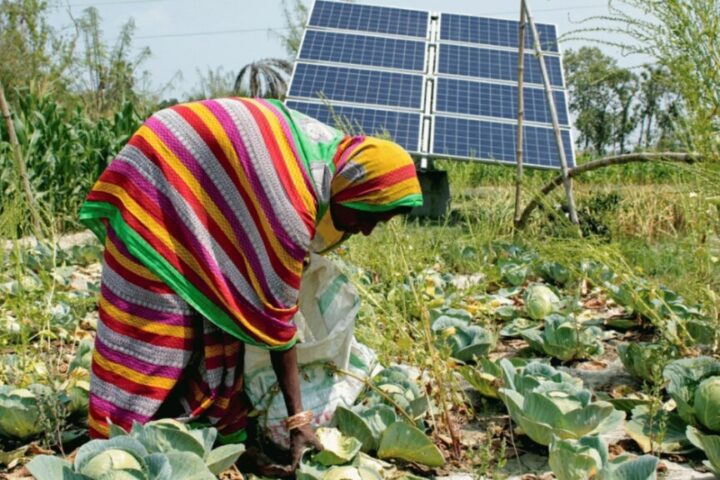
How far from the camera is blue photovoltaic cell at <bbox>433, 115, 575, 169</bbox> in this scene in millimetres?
7898

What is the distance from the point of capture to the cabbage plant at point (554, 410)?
2.05m

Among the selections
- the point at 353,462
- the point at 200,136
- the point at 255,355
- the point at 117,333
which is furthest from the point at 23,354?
the point at 353,462

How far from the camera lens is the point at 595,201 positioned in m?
6.73

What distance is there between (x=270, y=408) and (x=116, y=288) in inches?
22.7

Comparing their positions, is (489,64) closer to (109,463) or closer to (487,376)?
(487,376)

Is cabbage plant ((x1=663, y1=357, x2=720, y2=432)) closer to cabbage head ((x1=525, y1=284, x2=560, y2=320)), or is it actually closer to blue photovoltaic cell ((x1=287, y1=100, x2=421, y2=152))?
cabbage head ((x1=525, y1=284, x2=560, y2=320))

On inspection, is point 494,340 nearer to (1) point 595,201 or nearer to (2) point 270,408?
(2) point 270,408

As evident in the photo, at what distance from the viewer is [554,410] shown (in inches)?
81.6

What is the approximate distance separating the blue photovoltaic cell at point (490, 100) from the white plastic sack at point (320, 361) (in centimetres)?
651

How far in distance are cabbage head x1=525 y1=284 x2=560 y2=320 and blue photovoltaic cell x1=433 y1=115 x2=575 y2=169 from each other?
14.2ft

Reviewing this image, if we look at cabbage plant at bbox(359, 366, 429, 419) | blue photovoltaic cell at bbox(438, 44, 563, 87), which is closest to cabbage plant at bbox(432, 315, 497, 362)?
cabbage plant at bbox(359, 366, 429, 419)

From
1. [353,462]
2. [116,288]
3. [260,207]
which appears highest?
[260,207]

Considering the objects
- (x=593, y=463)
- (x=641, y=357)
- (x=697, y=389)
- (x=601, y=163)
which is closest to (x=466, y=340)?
(x=641, y=357)

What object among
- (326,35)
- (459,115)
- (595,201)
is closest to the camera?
(595,201)
